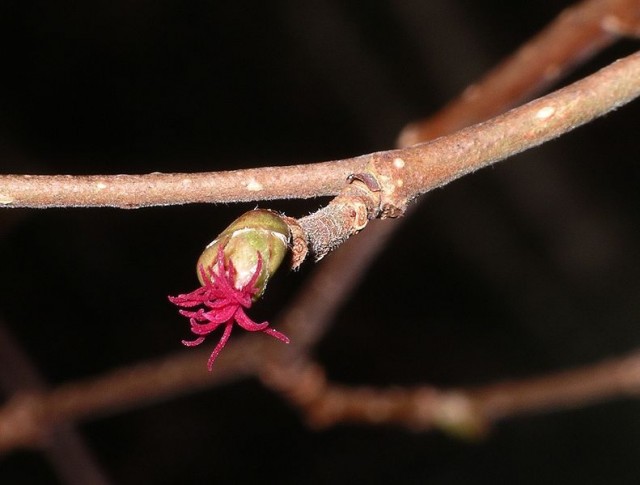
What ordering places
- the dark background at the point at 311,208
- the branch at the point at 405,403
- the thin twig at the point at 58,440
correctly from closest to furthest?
the branch at the point at 405,403 < the thin twig at the point at 58,440 < the dark background at the point at 311,208

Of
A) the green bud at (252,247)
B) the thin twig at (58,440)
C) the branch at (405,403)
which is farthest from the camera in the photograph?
the thin twig at (58,440)

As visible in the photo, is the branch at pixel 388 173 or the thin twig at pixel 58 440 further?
the thin twig at pixel 58 440

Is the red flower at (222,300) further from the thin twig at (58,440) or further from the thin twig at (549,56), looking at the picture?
the thin twig at (58,440)

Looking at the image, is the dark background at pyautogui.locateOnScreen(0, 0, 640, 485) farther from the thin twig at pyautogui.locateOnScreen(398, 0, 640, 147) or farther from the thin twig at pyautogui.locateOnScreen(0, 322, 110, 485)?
the thin twig at pyautogui.locateOnScreen(398, 0, 640, 147)

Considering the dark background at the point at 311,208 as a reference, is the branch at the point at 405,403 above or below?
below

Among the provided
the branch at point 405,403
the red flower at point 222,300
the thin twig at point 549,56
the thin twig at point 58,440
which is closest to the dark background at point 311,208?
the thin twig at point 58,440

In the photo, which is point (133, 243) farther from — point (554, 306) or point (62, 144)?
point (554, 306)
